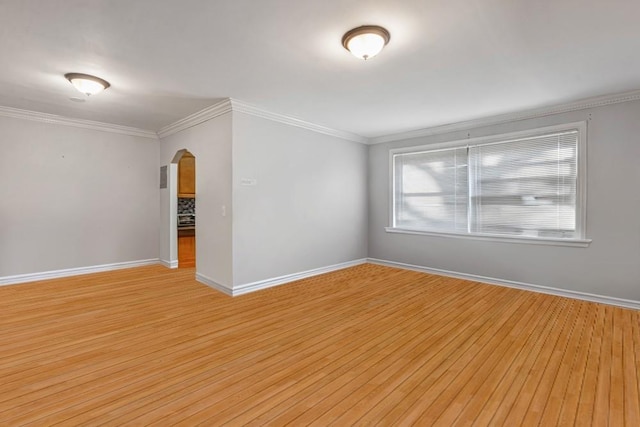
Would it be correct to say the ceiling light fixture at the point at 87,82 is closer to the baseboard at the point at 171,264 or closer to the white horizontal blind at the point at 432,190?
the baseboard at the point at 171,264

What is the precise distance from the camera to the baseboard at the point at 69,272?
15.0 ft

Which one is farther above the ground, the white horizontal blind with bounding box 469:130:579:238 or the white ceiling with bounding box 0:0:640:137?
the white ceiling with bounding box 0:0:640:137

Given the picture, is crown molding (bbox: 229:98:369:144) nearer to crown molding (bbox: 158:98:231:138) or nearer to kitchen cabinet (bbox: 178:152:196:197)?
crown molding (bbox: 158:98:231:138)

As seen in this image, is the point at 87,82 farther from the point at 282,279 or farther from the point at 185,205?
the point at 185,205

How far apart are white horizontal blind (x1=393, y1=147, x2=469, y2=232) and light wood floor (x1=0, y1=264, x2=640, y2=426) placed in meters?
1.57

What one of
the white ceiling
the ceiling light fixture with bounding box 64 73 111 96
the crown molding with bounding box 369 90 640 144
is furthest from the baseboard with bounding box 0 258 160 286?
the crown molding with bounding box 369 90 640 144

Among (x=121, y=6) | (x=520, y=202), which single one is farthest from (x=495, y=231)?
(x=121, y=6)

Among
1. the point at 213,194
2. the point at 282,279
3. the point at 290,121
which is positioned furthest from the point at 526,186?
the point at 213,194

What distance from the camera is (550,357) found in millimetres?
2498

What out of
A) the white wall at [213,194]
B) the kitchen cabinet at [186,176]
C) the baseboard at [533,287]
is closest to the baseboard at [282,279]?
the white wall at [213,194]

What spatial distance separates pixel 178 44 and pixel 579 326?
15.0 feet

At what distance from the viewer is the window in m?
4.12

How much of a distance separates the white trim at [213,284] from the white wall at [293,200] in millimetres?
190

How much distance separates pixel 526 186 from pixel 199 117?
4.85m
